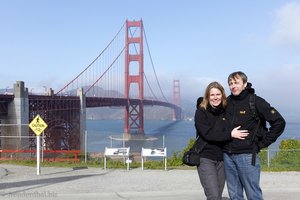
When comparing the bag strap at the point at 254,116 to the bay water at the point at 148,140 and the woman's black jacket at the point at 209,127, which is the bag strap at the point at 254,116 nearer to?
the woman's black jacket at the point at 209,127

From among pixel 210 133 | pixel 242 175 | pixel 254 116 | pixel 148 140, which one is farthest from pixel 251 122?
pixel 148 140

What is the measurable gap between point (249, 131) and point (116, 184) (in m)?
4.79

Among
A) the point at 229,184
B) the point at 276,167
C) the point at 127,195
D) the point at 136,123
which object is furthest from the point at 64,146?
the point at 229,184

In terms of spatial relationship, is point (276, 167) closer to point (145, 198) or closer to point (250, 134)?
point (145, 198)

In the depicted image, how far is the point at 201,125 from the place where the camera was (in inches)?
150

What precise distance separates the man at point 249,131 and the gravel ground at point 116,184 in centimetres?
297

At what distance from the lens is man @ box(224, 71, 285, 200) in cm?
365

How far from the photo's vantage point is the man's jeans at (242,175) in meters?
3.71

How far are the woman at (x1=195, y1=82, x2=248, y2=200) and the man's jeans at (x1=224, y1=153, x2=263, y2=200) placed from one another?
0.09 metres

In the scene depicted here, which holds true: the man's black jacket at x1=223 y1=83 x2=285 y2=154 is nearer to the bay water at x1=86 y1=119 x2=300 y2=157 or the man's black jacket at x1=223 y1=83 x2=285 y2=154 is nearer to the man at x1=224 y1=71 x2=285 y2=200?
the man at x1=224 y1=71 x2=285 y2=200

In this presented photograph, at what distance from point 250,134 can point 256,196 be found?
0.53m

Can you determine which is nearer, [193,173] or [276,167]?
[193,173]

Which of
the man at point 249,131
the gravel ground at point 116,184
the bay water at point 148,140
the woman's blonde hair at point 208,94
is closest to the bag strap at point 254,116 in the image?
the man at point 249,131

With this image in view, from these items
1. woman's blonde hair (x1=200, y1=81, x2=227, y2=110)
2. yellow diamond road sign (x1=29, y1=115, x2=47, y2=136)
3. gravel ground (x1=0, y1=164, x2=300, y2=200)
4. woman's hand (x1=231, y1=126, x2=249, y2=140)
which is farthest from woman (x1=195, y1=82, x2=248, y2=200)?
yellow diamond road sign (x1=29, y1=115, x2=47, y2=136)
